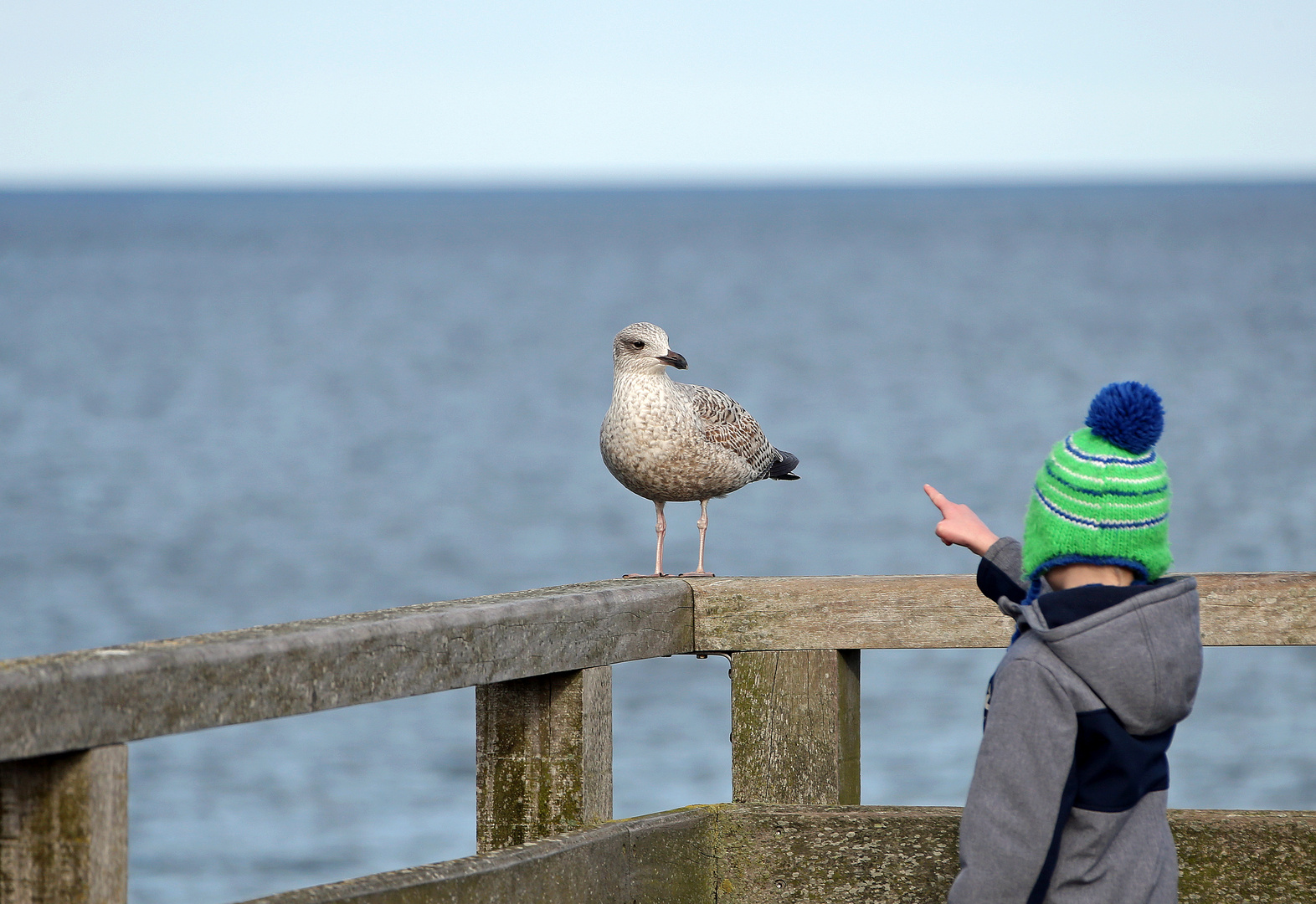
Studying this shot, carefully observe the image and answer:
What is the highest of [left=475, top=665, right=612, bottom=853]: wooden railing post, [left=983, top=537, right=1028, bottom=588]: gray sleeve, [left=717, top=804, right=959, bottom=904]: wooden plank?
[left=983, top=537, right=1028, bottom=588]: gray sleeve

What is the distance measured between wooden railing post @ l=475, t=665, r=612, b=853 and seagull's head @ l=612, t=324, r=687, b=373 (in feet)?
6.30

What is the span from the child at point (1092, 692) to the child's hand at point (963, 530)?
0.89ft

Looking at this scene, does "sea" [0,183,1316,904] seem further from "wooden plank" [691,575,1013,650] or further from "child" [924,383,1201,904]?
"child" [924,383,1201,904]

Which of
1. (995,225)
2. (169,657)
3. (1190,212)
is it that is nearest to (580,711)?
(169,657)

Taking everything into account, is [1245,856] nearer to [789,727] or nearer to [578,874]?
[789,727]

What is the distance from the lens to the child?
2523mm

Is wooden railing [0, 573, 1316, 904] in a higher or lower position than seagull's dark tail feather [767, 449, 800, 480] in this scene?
lower

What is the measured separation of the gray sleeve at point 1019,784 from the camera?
2.52 m

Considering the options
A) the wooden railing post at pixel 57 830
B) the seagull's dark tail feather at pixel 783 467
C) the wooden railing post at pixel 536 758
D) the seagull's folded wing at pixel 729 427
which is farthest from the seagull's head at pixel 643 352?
the wooden railing post at pixel 57 830

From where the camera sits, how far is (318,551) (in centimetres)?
2544

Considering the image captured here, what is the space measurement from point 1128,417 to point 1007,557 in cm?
46

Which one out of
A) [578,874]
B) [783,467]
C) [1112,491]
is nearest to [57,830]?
[578,874]

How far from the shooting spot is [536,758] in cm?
352

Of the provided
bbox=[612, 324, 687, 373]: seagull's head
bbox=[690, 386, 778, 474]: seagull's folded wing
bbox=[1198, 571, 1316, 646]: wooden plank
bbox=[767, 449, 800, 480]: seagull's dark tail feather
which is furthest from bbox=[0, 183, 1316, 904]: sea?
bbox=[1198, 571, 1316, 646]: wooden plank
